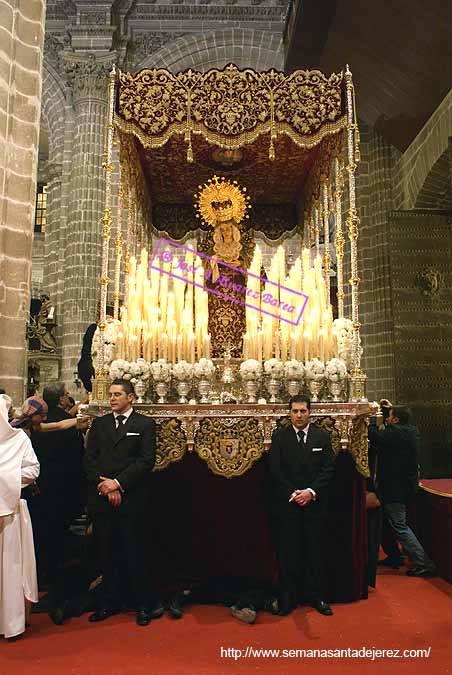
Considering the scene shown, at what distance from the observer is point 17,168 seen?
Result: 5.66 m

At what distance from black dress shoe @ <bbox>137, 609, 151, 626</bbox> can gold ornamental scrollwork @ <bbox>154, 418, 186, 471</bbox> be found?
1004 millimetres

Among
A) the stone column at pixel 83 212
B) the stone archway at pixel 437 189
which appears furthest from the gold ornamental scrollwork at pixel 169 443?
the stone column at pixel 83 212

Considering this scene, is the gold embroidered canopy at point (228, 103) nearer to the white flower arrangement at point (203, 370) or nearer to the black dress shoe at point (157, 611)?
the white flower arrangement at point (203, 370)

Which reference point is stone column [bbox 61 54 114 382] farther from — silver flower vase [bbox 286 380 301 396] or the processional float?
silver flower vase [bbox 286 380 301 396]

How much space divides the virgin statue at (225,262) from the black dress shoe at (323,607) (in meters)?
3.33

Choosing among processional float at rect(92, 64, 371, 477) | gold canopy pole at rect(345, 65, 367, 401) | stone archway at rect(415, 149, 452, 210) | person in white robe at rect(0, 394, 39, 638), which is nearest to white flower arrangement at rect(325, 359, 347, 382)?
processional float at rect(92, 64, 371, 477)

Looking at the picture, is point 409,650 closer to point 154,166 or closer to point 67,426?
point 67,426

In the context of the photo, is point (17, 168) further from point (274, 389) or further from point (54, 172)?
point (54, 172)

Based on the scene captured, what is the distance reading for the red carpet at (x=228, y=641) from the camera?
123 inches

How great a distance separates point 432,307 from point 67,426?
7.69 m

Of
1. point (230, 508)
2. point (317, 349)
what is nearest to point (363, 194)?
point (317, 349)

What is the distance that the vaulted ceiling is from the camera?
8664 mm

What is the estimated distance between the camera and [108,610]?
3891mm

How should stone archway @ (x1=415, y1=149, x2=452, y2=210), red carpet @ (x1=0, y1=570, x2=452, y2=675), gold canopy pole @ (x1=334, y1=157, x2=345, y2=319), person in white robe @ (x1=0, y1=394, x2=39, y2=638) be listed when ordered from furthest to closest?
stone archway @ (x1=415, y1=149, x2=452, y2=210) < gold canopy pole @ (x1=334, y1=157, x2=345, y2=319) < person in white robe @ (x1=0, y1=394, x2=39, y2=638) < red carpet @ (x1=0, y1=570, x2=452, y2=675)
